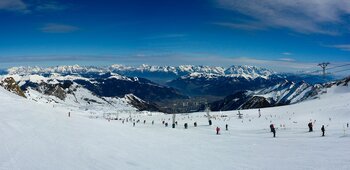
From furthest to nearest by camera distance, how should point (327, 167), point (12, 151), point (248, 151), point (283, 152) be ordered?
point (248, 151)
point (283, 152)
point (12, 151)
point (327, 167)

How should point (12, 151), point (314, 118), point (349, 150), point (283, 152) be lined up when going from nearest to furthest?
1. point (12, 151)
2. point (349, 150)
3. point (283, 152)
4. point (314, 118)

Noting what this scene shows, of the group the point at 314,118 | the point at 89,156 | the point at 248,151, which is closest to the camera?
the point at 89,156

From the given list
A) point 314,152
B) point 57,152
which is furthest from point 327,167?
point 57,152

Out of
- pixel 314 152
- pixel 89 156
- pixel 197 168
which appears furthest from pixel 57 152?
pixel 314 152

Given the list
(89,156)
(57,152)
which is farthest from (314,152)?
(57,152)

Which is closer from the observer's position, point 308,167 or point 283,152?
point 308,167

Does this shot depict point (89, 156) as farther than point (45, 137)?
No

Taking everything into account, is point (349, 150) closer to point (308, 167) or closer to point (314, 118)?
point (308, 167)

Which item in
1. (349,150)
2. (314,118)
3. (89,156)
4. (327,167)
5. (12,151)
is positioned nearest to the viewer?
(327,167)

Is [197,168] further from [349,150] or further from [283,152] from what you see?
[349,150]
